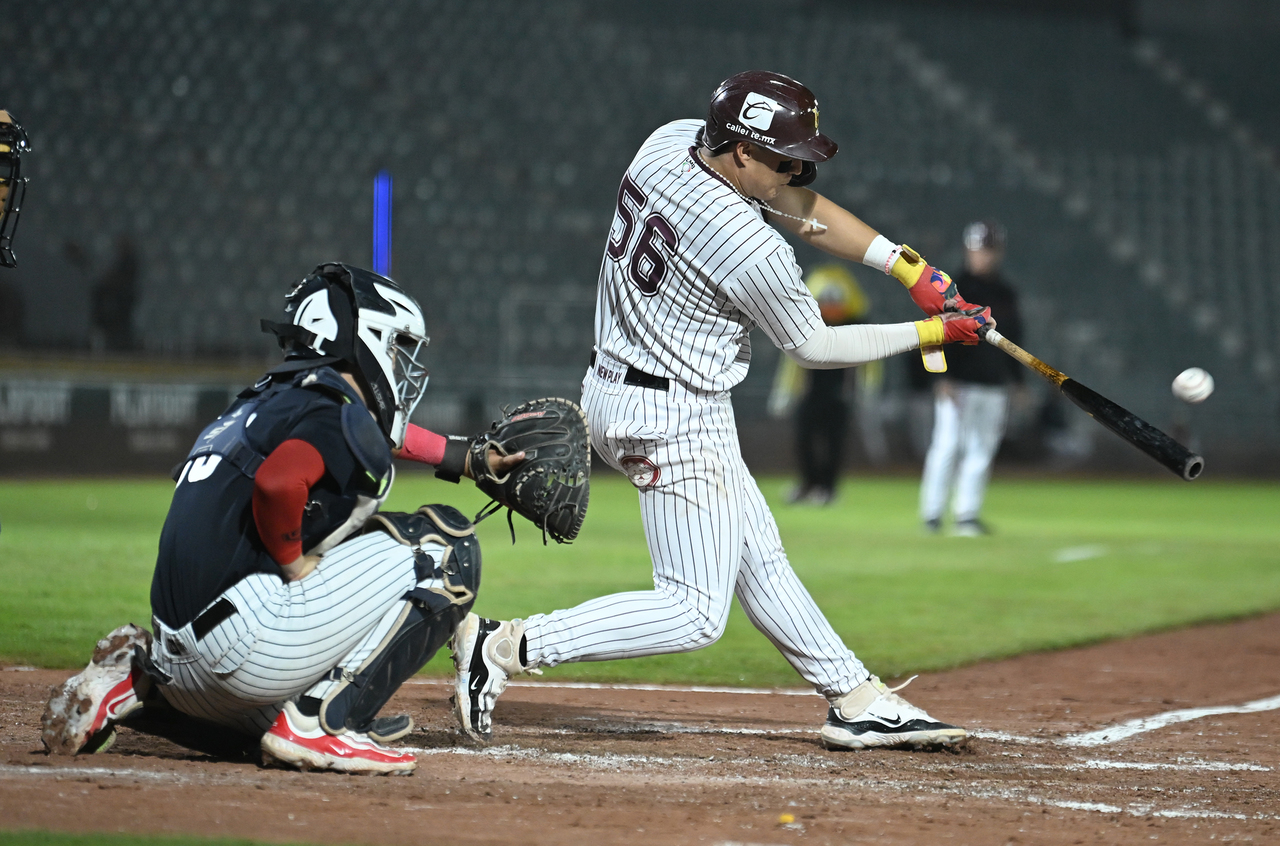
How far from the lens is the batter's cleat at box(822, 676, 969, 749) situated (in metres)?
4.14

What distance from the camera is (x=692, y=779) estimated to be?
11.9 ft

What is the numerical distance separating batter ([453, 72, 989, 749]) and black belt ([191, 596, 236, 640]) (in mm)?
841

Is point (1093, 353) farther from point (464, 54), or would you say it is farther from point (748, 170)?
point (748, 170)

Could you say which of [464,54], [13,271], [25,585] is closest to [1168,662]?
[25,585]

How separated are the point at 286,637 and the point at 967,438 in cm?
893

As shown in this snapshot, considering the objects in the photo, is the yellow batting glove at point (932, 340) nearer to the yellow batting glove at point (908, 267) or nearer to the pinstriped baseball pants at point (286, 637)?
the yellow batting glove at point (908, 267)

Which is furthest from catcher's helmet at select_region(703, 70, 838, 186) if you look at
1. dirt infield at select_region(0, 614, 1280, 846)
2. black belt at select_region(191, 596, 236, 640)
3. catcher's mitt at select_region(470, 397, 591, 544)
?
black belt at select_region(191, 596, 236, 640)

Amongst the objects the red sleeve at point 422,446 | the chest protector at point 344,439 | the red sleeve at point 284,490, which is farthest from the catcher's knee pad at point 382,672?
the red sleeve at point 422,446

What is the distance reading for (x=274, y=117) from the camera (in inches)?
721

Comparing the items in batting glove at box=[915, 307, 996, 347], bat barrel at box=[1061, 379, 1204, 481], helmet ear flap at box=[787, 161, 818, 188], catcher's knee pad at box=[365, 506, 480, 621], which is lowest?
catcher's knee pad at box=[365, 506, 480, 621]

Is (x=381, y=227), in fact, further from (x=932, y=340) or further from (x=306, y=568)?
(x=306, y=568)

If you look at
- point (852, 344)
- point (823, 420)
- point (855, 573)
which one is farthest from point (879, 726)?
point (823, 420)

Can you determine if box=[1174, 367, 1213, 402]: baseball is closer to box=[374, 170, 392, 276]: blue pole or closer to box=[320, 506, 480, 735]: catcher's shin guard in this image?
box=[320, 506, 480, 735]: catcher's shin guard

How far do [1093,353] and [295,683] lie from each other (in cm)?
2017
